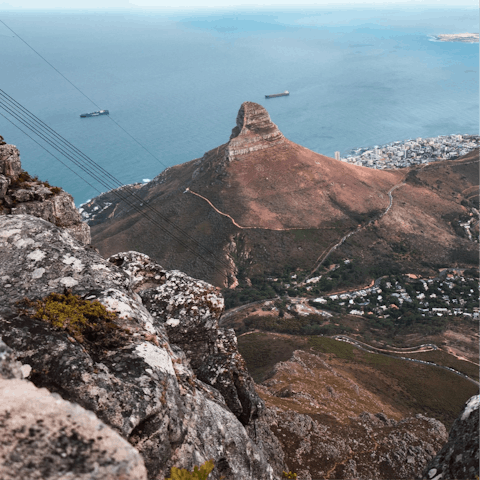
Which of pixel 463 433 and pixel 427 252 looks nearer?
pixel 463 433

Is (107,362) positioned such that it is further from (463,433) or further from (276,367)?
(276,367)

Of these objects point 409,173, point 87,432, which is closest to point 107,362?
point 87,432

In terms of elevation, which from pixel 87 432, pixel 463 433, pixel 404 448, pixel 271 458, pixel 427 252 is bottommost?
pixel 427 252

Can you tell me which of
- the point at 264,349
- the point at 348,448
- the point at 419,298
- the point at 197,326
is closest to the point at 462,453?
the point at 197,326

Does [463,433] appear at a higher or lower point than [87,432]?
lower

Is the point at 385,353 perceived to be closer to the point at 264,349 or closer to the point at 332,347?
the point at 332,347

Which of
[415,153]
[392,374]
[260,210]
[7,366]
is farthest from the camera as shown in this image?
[415,153]
